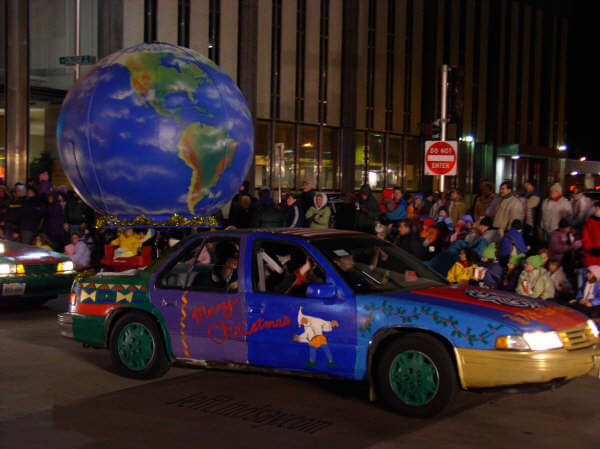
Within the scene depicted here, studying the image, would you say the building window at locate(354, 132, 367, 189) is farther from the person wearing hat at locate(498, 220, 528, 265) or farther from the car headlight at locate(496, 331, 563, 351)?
the car headlight at locate(496, 331, 563, 351)

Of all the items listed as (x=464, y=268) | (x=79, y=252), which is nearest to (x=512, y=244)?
(x=464, y=268)

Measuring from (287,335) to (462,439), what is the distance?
186 centimetres

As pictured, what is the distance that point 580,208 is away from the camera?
1454 cm

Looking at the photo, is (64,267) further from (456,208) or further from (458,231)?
(456,208)

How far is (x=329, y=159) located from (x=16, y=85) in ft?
41.1

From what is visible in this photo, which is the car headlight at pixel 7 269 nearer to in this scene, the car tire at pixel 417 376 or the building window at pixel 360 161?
the car tire at pixel 417 376

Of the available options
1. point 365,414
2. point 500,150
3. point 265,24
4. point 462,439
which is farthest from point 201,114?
point 500,150

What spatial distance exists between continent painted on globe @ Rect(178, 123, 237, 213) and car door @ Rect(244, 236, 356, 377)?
303 centimetres

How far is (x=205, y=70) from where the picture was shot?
35.5ft

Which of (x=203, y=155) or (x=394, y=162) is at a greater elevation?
(x=394, y=162)

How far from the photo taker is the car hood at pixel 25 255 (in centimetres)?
1216

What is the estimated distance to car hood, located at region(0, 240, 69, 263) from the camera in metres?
12.2

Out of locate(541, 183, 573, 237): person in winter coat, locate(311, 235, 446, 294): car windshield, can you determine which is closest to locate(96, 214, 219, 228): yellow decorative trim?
locate(311, 235, 446, 294): car windshield

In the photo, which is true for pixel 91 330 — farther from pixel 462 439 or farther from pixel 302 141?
pixel 302 141
